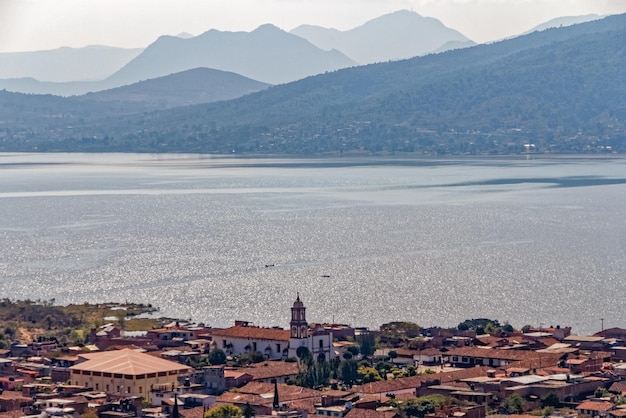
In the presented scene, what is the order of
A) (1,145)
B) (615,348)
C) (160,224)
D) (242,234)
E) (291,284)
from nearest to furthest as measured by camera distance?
(615,348), (291,284), (242,234), (160,224), (1,145)

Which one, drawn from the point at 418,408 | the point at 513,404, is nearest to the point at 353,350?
the point at 513,404

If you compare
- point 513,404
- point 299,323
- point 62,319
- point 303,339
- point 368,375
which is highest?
point 299,323

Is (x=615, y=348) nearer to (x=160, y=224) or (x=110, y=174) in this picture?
(x=160, y=224)

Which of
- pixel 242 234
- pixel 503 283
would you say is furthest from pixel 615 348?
pixel 242 234

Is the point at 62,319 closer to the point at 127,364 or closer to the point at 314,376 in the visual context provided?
the point at 127,364

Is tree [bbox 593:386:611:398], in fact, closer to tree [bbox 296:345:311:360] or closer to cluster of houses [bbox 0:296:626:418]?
cluster of houses [bbox 0:296:626:418]

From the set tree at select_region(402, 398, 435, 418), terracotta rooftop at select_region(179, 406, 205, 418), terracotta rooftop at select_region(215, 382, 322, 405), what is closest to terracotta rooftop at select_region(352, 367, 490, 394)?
terracotta rooftop at select_region(215, 382, 322, 405)

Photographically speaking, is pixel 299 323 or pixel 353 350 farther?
pixel 353 350
